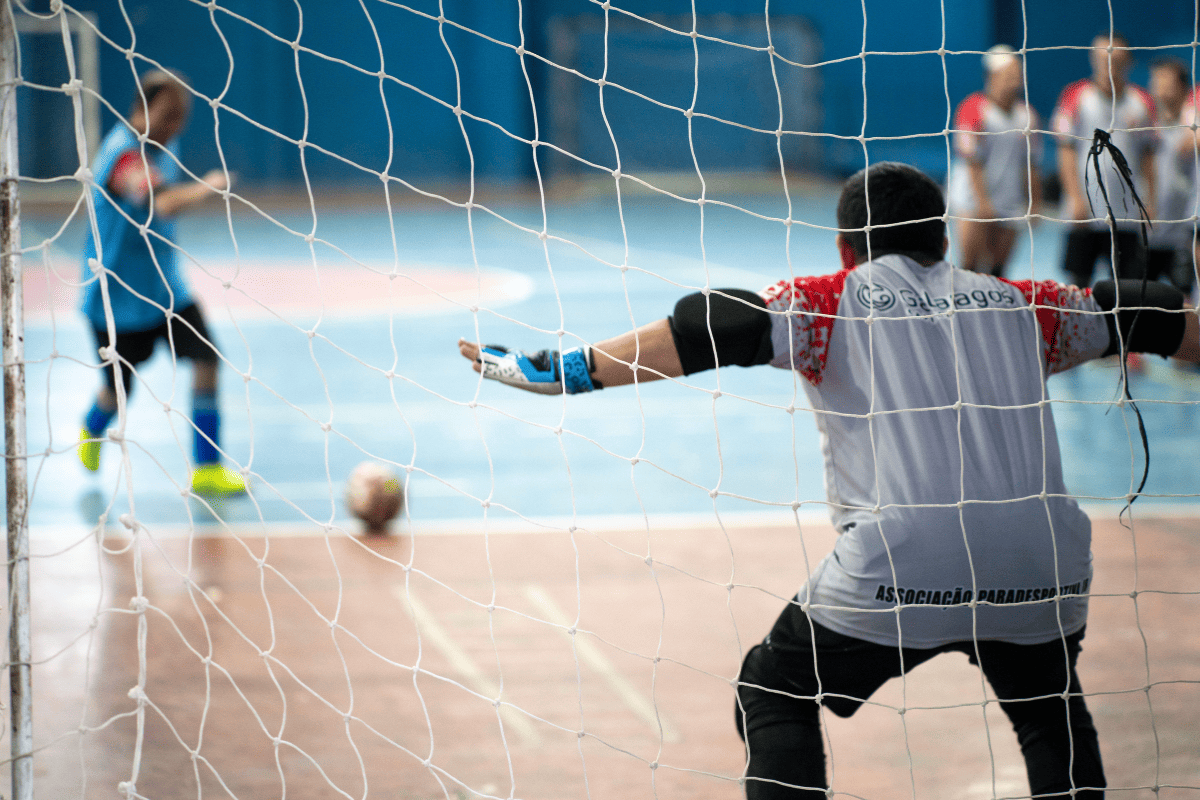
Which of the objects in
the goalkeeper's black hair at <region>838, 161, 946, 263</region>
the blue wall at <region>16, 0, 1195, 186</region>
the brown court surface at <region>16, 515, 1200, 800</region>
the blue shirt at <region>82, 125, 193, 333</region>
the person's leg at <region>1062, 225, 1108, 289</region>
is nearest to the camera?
the goalkeeper's black hair at <region>838, 161, 946, 263</region>

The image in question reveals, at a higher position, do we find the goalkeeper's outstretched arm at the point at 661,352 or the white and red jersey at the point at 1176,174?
the white and red jersey at the point at 1176,174

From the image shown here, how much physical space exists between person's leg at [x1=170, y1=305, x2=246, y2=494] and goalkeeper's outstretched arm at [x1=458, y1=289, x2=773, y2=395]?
3.31 meters

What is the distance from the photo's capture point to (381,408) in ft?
26.1

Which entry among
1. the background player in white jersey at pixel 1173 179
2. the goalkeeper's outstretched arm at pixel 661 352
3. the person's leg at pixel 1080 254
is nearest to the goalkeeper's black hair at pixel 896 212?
the goalkeeper's outstretched arm at pixel 661 352

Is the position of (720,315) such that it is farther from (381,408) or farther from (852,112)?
(852,112)

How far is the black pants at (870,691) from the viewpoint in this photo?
2.44 meters

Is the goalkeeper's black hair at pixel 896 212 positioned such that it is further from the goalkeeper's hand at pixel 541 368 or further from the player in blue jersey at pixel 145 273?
the player in blue jersey at pixel 145 273

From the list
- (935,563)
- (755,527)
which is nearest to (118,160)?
(755,527)

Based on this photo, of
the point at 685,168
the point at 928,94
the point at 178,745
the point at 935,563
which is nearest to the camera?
the point at 935,563

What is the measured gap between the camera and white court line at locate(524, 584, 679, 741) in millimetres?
3680

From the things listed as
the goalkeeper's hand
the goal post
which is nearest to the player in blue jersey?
the goal post

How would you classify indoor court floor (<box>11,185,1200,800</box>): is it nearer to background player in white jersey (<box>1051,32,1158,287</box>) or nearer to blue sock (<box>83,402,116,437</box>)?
blue sock (<box>83,402,116,437</box>)

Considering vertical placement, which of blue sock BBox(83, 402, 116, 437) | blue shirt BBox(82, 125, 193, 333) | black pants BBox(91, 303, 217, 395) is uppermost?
blue shirt BBox(82, 125, 193, 333)

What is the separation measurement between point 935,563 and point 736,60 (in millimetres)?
22633
